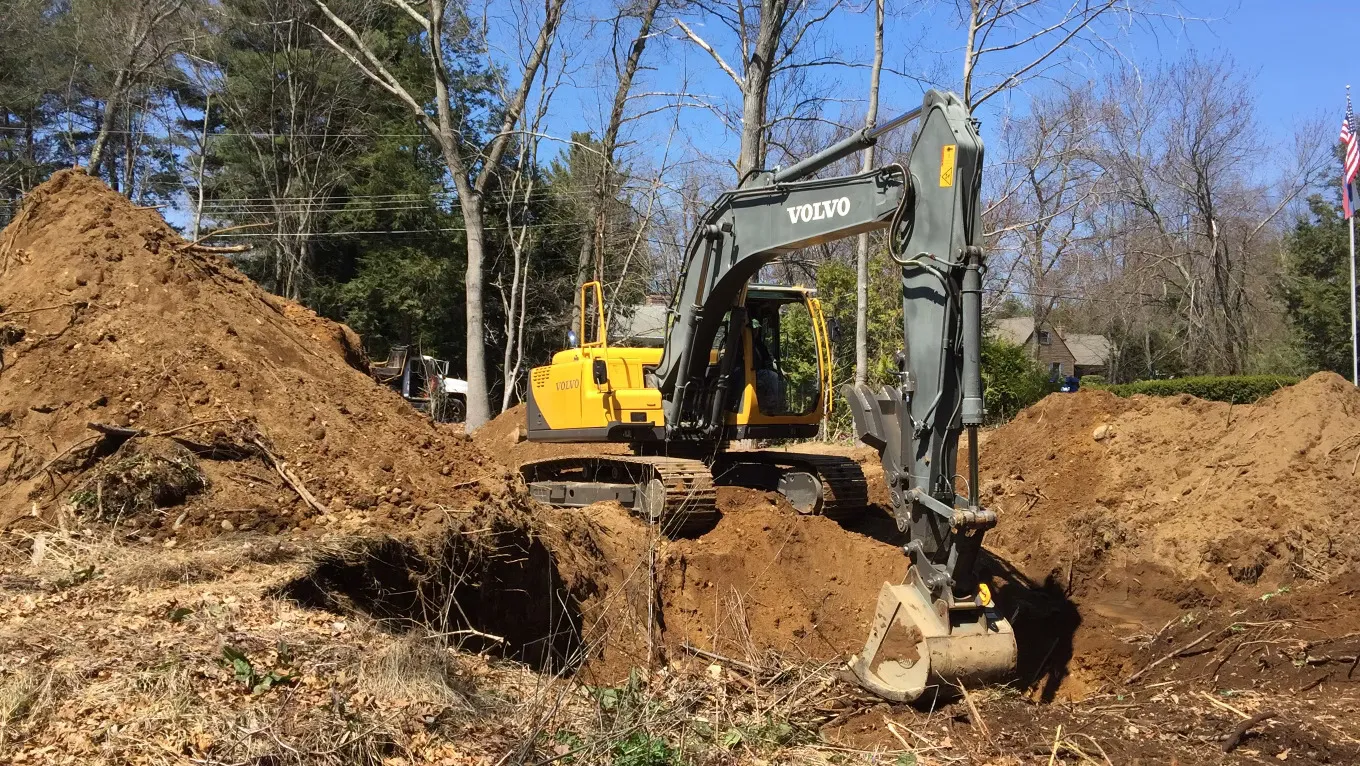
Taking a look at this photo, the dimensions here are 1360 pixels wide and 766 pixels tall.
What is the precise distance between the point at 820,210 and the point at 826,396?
2.77 m

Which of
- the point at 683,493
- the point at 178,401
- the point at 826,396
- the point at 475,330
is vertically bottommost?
the point at 683,493

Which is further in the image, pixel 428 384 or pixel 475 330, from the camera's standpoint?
pixel 428 384

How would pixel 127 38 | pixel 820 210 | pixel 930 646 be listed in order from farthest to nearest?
pixel 127 38
pixel 820 210
pixel 930 646

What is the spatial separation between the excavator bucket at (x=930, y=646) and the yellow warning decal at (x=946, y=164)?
8.12 ft

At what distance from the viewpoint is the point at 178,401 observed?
6836 mm

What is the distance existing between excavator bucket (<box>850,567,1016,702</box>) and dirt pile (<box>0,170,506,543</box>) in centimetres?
299

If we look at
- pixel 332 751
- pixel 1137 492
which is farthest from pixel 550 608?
pixel 1137 492

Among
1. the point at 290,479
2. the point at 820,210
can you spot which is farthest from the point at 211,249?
the point at 820,210

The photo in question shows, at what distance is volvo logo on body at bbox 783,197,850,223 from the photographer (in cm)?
752

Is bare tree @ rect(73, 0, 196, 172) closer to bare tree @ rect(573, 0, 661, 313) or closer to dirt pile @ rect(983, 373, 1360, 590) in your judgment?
bare tree @ rect(573, 0, 661, 313)

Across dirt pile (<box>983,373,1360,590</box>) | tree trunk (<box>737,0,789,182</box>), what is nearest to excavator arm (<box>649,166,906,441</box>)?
dirt pile (<box>983,373,1360,590</box>)

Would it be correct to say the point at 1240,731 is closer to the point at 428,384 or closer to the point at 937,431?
the point at 937,431

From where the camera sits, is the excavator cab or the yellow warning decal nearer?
the yellow warning decal

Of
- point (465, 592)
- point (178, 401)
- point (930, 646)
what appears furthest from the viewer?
point (465, 592)
